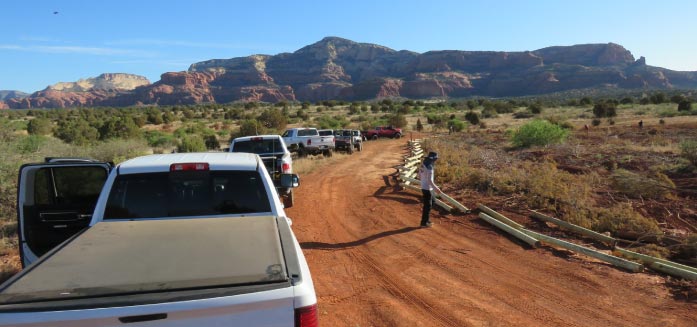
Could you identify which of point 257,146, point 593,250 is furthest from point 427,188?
point 257,146

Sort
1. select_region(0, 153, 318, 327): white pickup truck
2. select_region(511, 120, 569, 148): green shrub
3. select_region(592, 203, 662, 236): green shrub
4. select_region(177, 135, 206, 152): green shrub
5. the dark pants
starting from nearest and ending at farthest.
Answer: select_region(0, 153, 318, 327): white pickup truck, select_region(592, 203, 662, 236): green shrub, the dark pants, select_region(177, 135, 206, 152): green shrub, select_region(511, 120, 569, 148): green shrub

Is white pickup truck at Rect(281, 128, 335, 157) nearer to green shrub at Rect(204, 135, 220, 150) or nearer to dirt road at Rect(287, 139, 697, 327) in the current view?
green shrub at Rect(204, 135, 220, 150)

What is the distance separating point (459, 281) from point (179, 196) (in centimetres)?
397

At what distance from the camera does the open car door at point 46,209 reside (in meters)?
5.23

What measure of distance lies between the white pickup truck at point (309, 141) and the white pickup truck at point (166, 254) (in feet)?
61.3

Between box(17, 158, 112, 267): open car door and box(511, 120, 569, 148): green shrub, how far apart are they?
24321mm

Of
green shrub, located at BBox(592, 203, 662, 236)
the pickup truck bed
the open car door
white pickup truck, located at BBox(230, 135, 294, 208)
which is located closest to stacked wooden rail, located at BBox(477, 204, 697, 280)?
green shrub, located at BBox(592, 203, 662, 236)

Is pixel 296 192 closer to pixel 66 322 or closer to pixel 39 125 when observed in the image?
pixel 66 322

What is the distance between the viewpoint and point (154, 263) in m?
3.02

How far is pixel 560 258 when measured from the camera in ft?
24.8

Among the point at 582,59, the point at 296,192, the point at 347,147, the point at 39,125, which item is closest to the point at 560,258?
the point at 296,192

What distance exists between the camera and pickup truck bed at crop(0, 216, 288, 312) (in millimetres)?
2609

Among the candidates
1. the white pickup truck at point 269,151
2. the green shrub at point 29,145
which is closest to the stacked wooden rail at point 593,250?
the white pickup truck at point 269,151

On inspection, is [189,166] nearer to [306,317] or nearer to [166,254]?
[166,254]
